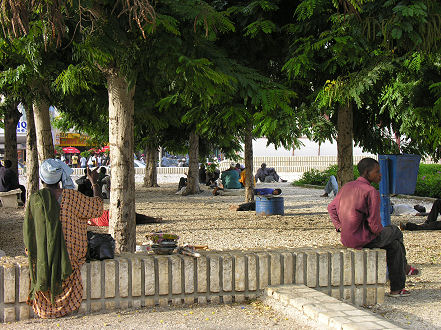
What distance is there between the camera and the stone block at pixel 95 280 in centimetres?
504

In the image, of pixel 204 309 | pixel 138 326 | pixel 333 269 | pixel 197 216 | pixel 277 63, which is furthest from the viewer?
pixel 197 216

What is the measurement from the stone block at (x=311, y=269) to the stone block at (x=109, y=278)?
5.84ft

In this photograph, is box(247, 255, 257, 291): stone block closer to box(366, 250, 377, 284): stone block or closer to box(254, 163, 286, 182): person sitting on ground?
box(366, 250, 377, 284): stone block

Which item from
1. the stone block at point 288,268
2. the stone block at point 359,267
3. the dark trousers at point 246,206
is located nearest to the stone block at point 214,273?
the stone block at point 288,268

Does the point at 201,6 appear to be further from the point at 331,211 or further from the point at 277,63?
the point at 277,63

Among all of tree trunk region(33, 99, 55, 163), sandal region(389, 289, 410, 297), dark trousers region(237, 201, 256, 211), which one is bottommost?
sandal region(389, 289, 410, 297)

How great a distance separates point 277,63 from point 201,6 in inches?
162

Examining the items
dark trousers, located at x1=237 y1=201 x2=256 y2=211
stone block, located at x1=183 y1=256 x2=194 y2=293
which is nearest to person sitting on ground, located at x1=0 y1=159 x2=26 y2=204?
dark trousers, located at x1=237 y1=201 x2=256 y2=211

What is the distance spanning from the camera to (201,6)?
6742mm

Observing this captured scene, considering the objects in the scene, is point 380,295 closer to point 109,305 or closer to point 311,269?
point 311,269

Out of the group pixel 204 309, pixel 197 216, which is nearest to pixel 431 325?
pixel 204 309

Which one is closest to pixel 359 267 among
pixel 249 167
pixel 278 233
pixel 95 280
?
pixel 95 280

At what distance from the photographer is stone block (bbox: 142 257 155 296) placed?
16.9 ft

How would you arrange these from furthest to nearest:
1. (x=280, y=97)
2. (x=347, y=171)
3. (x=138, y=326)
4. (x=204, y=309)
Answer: (x=347, y=171) → (x=280, y=97) → (x=204, y=309) → (x=138, y=326)
